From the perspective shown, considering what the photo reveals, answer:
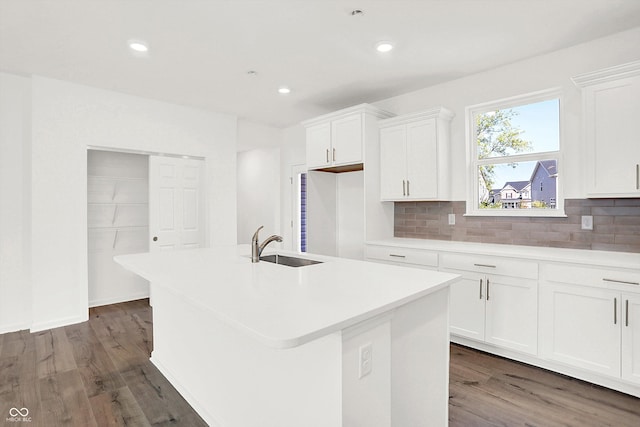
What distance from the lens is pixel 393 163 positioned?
3846mm

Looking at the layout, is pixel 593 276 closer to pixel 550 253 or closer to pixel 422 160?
pixel 550 253

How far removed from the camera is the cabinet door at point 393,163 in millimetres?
3768

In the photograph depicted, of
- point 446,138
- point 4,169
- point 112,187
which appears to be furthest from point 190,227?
point 446,138

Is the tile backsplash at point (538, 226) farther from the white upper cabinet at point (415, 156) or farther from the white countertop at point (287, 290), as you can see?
the white countertop at point (287, 290)

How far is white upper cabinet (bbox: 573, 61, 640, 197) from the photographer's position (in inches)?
94.1

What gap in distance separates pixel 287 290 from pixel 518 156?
9.30 ft

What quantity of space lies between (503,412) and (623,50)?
9.35 feet

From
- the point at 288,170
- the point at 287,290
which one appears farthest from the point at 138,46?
the point at 288,170

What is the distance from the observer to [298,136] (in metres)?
5.56

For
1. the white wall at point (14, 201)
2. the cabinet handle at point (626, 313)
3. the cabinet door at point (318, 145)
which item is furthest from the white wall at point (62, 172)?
the cabinet handle at point (626, 313)

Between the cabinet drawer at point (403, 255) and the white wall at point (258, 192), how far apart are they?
8.14 feet

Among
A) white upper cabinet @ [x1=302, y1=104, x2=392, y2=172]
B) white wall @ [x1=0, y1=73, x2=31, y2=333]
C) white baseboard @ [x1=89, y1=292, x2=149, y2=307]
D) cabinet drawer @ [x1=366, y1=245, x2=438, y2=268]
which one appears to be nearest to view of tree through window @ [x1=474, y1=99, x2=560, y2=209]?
cabinet drawer @ [x1=366, y1=245, x2=438, y2=268]

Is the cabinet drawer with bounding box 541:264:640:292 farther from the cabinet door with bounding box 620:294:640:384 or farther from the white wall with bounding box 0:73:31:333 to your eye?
the white wall with bounding box 0:73:31:333

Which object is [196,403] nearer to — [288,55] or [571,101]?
[288,55]
